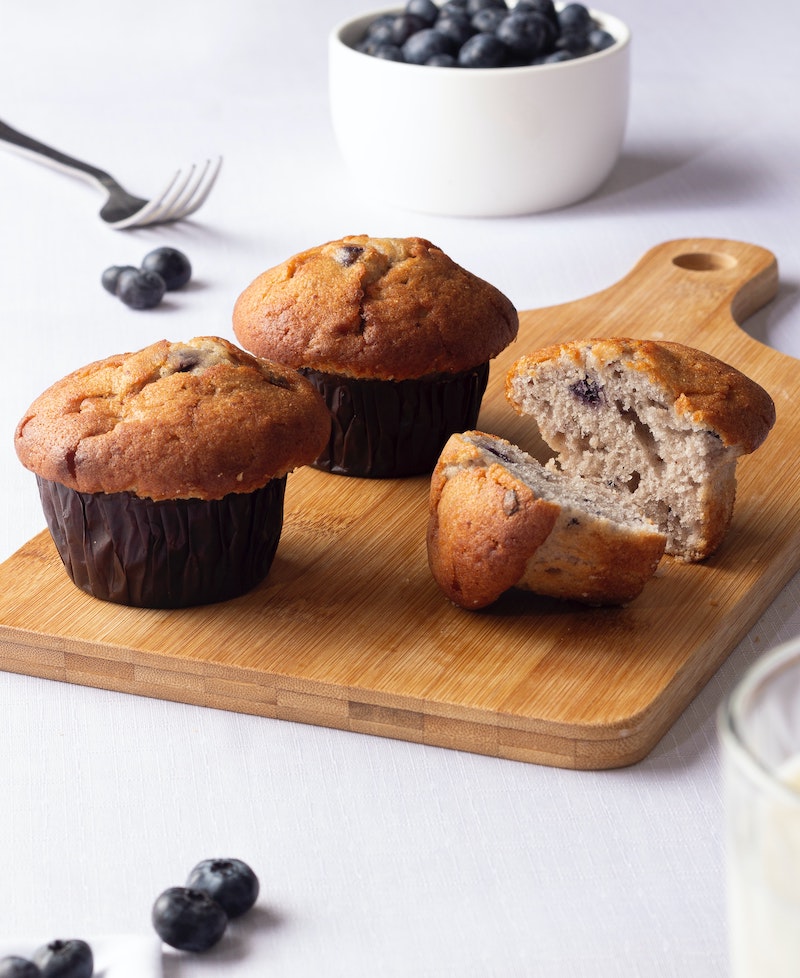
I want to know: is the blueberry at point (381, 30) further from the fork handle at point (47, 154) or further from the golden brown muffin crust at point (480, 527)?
the golden brown muffin crust at point (480, 527)

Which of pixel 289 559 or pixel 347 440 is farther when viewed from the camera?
pixel 347 440

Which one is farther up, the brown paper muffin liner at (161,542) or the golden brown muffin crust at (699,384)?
the golden brown muffin crust at (699,384)

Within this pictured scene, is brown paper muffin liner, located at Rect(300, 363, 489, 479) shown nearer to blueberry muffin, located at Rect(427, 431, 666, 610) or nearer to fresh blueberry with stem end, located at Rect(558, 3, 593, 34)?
blueberry muffin, located at Rect(427, 431, 666, 610)

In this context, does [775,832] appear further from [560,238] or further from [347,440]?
[560,238]

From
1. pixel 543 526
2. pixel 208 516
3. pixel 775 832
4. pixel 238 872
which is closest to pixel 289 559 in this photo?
pixel 208 516

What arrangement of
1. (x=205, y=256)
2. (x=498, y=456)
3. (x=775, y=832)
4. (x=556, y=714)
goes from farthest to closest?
1. (x=205, y=256)
2. (x=498, y=456)
3. (x=556, y=714)
4. (x=775, y=832)

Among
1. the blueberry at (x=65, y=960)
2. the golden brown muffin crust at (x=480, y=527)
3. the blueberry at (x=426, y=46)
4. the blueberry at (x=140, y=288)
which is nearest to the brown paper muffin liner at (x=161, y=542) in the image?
the golden brown muffin crust at (x=480, y=527)
